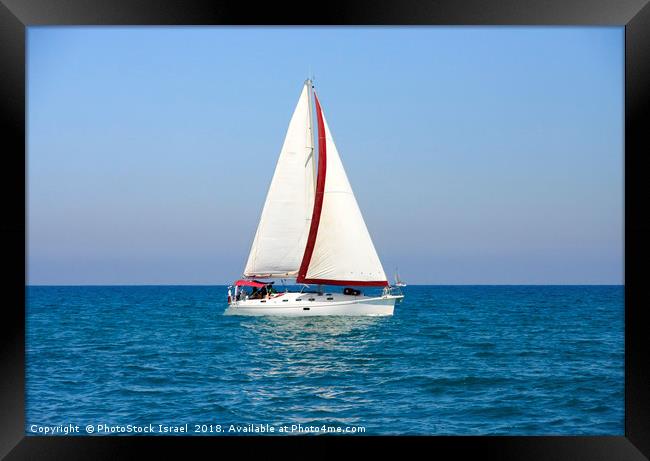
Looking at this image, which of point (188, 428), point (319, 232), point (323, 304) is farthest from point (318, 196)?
point (188, 428)

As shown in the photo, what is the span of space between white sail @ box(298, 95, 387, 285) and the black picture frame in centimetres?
2416

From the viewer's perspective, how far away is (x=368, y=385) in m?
17.7

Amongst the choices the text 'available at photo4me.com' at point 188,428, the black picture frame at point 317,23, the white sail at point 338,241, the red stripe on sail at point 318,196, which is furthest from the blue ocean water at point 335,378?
the red stripe on sail at point 318,196

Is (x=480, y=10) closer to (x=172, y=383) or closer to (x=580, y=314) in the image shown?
(x=172, y=383)

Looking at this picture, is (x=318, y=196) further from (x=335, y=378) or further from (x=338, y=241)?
(x=335, y=378)

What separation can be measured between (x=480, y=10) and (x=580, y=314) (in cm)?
4847

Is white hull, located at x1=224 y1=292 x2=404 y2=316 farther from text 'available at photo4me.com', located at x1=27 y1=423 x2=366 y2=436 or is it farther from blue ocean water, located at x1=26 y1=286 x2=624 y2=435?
text 'available at photo4me.com', located at x1=27 y1=423 x2=366 y2=436

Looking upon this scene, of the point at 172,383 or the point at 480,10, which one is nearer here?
the point at 480,10

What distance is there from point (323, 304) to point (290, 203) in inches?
245

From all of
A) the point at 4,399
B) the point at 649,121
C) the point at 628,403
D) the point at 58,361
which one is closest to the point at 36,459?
the point at 4,399

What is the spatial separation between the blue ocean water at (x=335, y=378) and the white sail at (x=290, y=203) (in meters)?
3.63

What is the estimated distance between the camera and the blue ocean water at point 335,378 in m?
14.3

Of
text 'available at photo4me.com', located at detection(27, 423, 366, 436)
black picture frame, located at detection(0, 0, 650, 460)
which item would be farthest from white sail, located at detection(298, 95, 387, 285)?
black picture frame, located at detection(0, 0, 650, 460)

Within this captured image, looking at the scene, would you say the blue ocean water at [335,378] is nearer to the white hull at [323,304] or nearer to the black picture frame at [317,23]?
the white hull at [323,304]
